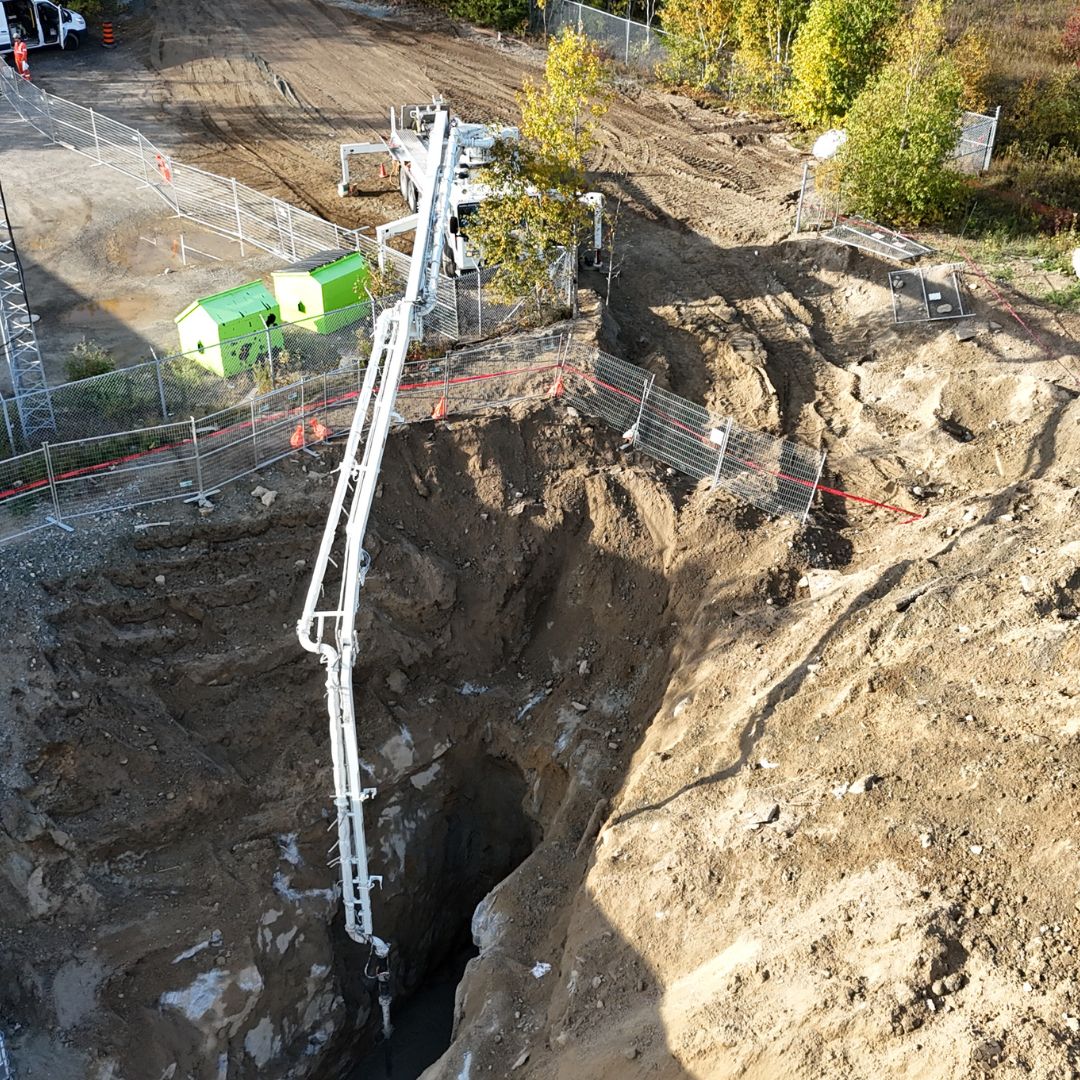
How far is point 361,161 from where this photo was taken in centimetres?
3294

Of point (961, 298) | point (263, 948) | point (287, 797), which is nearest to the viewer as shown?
point (263, 948)

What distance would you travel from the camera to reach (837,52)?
33094mm

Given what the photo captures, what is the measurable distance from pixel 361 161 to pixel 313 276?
35.0 feet

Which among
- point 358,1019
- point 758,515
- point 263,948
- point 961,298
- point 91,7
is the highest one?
point 91,7

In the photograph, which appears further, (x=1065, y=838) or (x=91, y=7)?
(x=91, y=7)

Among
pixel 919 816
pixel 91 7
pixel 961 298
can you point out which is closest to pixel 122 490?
pixel 919 816

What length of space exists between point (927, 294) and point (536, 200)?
8.87m

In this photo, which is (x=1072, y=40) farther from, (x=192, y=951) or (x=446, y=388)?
(x=192, y=951)

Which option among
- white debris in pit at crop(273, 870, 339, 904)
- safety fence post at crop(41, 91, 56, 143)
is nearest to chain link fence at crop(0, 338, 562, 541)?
white debris in pit at crop(273, 870, 339, 904)

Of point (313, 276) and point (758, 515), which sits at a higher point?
point (313, 276)

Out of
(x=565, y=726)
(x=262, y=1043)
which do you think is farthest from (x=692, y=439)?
(x=262, y=1043)

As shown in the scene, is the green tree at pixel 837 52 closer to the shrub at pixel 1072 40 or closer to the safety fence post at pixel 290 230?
the shrub at pixel 1072 40

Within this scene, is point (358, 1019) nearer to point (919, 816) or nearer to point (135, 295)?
point (919, 816)

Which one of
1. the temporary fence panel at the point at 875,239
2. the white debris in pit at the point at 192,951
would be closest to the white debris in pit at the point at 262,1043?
the white debris in pit at the point at 192,951
